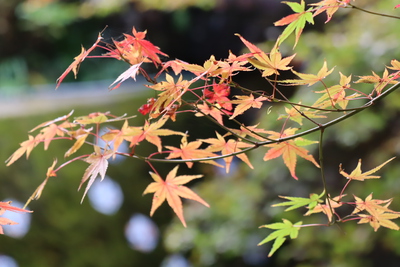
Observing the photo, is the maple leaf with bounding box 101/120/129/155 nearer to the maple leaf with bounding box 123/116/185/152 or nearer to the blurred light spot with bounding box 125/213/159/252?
the maple leaf with bounding box 123/116/185/152

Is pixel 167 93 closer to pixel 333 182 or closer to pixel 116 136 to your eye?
pixel 116 136

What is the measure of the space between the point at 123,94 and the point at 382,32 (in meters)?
1.96

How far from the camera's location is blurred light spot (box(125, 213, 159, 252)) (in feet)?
9.02

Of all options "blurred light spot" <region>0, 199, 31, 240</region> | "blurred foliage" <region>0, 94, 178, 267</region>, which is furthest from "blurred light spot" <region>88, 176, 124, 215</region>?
"blurred light spot" <region>0, 199, 31, 240</region>

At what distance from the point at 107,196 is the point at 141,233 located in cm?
30

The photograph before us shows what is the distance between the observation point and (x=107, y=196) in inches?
112

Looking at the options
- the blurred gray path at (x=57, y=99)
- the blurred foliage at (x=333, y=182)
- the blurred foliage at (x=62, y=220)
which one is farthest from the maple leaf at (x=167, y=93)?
the blurred gray path at (x=57, y=99)

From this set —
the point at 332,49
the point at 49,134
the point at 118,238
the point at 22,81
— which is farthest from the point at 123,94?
the point at 49,134

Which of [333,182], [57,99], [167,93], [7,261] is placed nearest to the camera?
[167,93]

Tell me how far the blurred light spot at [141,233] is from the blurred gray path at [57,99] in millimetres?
791

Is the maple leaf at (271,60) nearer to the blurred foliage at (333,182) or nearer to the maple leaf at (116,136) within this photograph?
the maple leaf at (116,136)

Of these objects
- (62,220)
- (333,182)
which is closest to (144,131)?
(333,182)

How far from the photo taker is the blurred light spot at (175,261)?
2518 millimetres

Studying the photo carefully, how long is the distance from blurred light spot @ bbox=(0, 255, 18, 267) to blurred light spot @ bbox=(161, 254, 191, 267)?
789 millimetres
